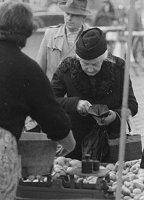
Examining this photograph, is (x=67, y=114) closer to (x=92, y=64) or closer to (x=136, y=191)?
(x=92, y=64)

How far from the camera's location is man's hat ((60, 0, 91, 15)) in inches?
295

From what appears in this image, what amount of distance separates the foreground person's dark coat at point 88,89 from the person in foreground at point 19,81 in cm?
194

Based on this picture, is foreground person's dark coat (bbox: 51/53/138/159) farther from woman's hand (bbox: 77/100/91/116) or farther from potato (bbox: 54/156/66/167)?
potato (bbox: 54/156/66/167)

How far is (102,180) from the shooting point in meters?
5.70

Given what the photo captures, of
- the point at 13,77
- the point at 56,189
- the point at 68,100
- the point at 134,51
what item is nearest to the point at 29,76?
the point at 13,77

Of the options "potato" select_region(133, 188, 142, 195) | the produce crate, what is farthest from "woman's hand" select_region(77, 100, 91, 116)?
the produce crate

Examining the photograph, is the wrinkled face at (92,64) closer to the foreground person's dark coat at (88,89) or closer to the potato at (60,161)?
the foreground person's dark coat at (88,89)

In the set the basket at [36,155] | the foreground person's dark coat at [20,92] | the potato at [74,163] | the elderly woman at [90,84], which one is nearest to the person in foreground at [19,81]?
the foreground person's dark coat at [20,92]

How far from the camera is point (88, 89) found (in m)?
6.55

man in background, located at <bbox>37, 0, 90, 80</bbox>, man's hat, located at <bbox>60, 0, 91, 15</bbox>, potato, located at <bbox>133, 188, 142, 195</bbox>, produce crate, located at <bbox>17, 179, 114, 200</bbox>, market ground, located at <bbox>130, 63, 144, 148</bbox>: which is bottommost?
market ground, located at <bbox>130, 63, 144, 148</bbox>

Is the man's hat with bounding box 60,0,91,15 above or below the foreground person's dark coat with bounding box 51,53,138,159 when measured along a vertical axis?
above

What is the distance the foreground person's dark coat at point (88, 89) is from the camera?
6.49m

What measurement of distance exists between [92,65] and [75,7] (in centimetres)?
135

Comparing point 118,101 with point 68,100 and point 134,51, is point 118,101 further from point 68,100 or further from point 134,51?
point 134,51
